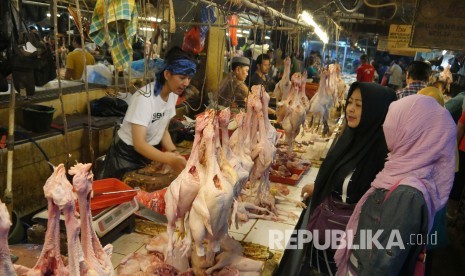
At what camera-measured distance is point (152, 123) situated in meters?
3.63

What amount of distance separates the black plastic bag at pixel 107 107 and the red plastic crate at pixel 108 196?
4056 mm

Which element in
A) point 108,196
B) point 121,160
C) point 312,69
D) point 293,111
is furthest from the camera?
point 312,69

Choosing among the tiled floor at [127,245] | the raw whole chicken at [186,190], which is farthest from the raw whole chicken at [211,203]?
the tiled floor at [127,245]

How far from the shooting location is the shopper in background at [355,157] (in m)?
3.00

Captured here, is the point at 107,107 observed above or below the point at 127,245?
above

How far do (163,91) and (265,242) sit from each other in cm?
177

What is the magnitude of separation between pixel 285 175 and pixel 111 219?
239cm

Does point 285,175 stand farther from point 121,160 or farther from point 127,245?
point 127,245

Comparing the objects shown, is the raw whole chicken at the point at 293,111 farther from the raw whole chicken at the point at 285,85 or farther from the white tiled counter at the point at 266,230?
the white tiled counter at the point at 266,230

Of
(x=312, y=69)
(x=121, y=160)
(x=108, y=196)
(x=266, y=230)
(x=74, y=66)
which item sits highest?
(x=312, y=69)

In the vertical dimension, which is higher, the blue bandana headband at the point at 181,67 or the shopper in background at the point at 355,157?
the blue bandana headband at the point at 181,67

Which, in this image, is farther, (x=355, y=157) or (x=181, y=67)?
(x=181, y=67)

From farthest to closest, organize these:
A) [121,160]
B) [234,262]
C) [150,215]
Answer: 1. [121,160]
2. [150,215]
3. [234,262]

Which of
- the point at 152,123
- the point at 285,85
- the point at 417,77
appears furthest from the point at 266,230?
the point at 417,77
